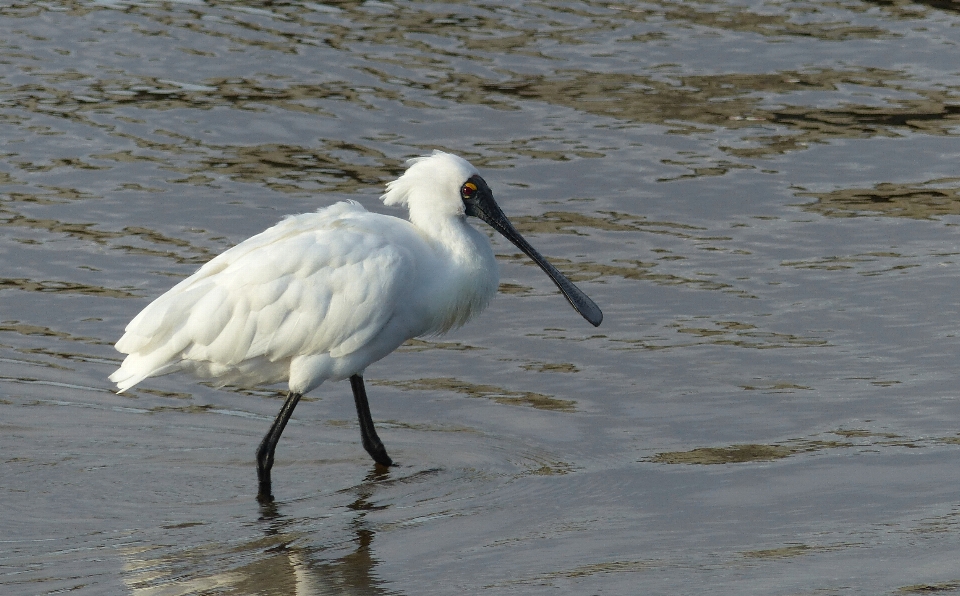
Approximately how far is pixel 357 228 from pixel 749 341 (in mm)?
3102

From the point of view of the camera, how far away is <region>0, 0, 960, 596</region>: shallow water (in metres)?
7.16

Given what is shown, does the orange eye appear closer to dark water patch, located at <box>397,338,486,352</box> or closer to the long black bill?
the long black bill

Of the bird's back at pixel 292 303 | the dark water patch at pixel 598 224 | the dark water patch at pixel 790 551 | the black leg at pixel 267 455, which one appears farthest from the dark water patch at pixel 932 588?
the dark water patch at pixel 598 224

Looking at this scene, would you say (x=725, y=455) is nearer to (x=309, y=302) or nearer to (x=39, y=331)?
(x=309, y=302)

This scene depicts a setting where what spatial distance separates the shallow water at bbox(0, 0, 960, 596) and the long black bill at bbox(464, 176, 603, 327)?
51 centimetres

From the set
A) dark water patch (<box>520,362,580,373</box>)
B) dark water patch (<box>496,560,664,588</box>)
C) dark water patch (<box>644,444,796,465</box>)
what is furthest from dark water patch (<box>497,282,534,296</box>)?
dark water patch (<box>496,560,664,588</box>)

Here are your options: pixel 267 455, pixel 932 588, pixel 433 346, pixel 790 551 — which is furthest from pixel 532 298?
pixel 932 588

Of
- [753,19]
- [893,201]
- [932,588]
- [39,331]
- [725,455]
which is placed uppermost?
[753,19]

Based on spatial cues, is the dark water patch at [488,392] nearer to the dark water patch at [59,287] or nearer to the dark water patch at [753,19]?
the dark water patch at [59,287]

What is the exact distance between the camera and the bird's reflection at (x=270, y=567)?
668 cm

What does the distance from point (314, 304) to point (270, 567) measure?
1.65m

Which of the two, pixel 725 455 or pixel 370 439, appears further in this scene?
pixel 370 439

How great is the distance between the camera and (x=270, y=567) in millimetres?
6934

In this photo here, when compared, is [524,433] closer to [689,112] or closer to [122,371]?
[122,371]
